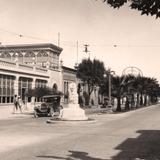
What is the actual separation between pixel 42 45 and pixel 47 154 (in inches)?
2702

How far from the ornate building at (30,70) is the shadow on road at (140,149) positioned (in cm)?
3619

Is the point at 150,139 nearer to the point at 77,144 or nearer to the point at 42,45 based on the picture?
the point at 77,144

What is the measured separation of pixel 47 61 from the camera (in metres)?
82.4

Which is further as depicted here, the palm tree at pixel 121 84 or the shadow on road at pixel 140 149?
the palm tree at pixel 121 84

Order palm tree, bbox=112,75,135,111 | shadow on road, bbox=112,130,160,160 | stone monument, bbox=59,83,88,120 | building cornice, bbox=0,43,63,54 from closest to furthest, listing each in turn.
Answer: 1. shadow on road, bbox=112,130,160,160
2. stone monument, bbox=59,83,88,120
3. palm tree, bbox=112,75,135,111
4. building cornice, bbox=0,43,63,54

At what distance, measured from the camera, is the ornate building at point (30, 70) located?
5681 centimetres

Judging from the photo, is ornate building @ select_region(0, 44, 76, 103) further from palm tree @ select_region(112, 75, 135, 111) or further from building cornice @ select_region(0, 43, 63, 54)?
palm tree @ select_region(112, 75, 135, 111)

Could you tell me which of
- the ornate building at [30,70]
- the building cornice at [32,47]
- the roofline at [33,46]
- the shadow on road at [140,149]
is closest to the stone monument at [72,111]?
the shadow on road at [140,149]

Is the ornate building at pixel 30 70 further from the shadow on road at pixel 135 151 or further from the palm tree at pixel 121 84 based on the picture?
the shadow on road at pixel 135 151

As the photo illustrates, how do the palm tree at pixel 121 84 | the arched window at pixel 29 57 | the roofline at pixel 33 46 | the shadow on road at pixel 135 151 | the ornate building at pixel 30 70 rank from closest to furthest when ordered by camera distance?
the shadow on road at pixel 135 151, the ornate building at pixel 30 70, the palm tree at pixel 121 84, the roofline at pixel 33 46, the arched window at pixel 29 57

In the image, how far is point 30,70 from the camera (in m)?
64.4

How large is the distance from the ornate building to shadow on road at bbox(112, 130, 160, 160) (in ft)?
119

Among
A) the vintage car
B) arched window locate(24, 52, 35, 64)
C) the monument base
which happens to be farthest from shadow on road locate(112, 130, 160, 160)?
arched window locate(24, 52, 35, 64)

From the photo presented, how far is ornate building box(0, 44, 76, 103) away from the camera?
5681 cm
